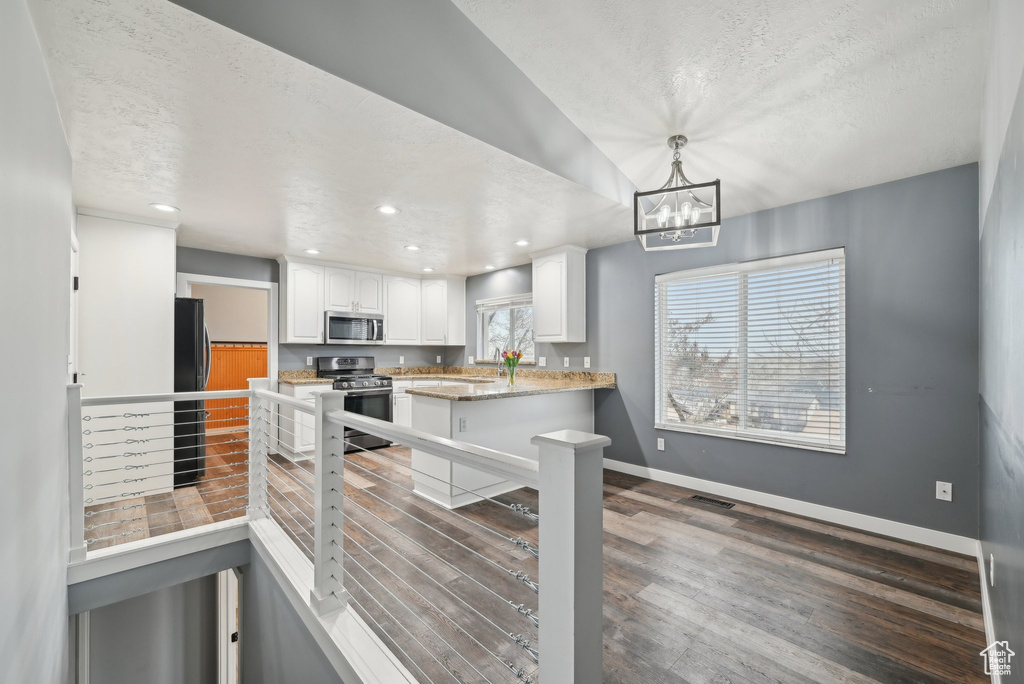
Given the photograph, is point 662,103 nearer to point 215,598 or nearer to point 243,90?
point 243,90

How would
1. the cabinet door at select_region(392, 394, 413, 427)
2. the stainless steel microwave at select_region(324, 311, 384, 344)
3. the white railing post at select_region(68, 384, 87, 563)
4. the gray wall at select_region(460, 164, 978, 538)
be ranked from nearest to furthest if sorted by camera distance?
the white railing post at select_region(68, 384, 87, 563) < the gray wall at select_region(460, 164, 978, 538) < the stainless steel microwave at select_region(324, 311, 384, 344) < the cabinet door at select_region(392, 394, 413, 427)

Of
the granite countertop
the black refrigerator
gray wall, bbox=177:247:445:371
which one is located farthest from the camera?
gray wall, bbox=177:247:445:371

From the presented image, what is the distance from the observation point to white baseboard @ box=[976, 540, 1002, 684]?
1.74 meters

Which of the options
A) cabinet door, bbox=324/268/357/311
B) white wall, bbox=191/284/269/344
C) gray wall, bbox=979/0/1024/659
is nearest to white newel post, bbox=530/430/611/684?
gray wall, bbox=979/0/1024/659

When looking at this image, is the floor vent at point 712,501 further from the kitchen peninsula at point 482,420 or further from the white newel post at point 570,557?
the white newel post at point 570,557

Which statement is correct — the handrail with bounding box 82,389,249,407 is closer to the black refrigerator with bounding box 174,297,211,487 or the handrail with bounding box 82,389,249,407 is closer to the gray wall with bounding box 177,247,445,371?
the black refrigerator with bounding box 174,297,211,487

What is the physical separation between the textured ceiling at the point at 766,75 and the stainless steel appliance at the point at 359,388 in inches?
146

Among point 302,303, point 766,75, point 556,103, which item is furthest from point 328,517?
point 302,303

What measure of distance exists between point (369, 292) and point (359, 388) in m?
1.28

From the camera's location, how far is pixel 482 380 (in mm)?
5340

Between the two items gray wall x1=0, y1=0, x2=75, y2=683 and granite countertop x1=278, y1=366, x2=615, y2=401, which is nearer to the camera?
gray wall x1=0, y1=0, x2=75, y2=683

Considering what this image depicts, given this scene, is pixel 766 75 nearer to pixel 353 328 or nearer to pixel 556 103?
pixel 556 103

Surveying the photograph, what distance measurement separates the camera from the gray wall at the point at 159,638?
3.11 metres

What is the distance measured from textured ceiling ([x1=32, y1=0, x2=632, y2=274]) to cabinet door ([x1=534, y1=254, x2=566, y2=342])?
452 millimetres
